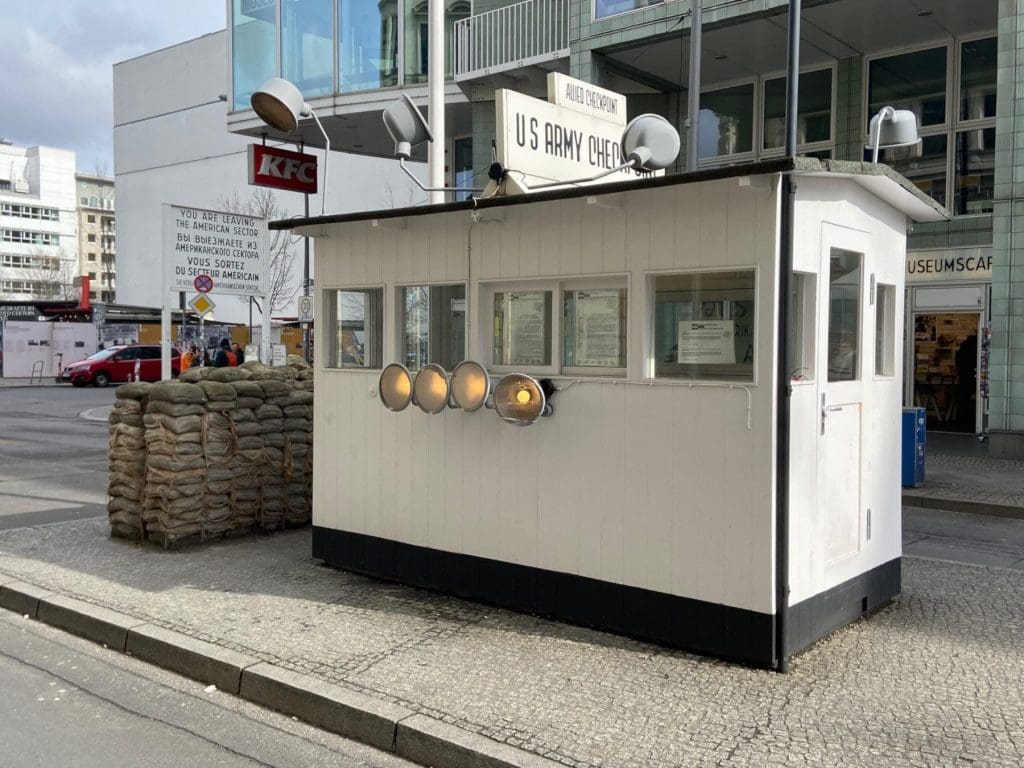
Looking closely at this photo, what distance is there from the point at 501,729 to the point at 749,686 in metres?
1.36

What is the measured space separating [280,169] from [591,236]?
20.3ft

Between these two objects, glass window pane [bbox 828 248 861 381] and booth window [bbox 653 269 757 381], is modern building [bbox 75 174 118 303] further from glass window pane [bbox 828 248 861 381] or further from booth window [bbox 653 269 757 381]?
glass window pane [bbox 828 248 861 381]

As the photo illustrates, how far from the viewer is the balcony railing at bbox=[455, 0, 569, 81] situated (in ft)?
65.2

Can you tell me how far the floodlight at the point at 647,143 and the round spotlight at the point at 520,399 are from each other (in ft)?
5.61

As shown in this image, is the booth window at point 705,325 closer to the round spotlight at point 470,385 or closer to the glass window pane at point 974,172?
the round spotlight at point 470,385

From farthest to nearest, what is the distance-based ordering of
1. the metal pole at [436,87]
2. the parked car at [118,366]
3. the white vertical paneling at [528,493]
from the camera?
the parked car at [118,366] < the metal pole at [436,87] < the white vertical paneling at [528,493]

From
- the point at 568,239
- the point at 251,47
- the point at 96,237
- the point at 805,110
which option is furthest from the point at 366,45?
the point at 96,237

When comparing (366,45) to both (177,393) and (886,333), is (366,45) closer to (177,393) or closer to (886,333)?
(177,393)

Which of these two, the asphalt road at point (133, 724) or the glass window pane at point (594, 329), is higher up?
the glass window pane at point (594, 329)

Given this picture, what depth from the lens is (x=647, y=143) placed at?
244 inches

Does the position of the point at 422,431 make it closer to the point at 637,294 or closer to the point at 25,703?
the point at 637,294

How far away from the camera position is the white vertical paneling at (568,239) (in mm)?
5609

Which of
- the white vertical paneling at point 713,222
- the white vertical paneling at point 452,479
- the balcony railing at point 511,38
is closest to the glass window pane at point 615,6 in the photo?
the balcony railing at point 511,38

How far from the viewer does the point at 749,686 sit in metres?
4.70
